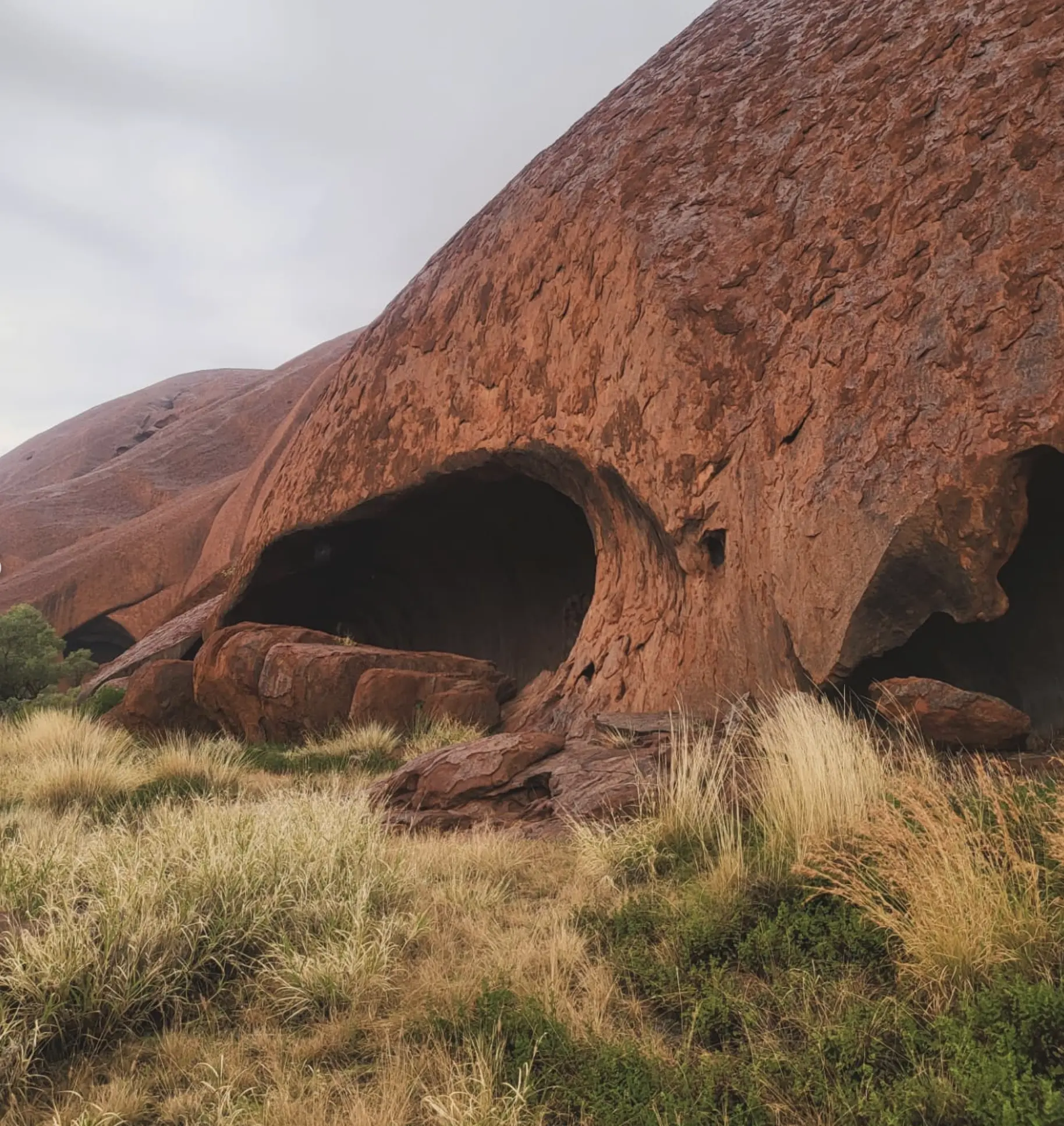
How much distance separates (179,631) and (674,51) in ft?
40.1

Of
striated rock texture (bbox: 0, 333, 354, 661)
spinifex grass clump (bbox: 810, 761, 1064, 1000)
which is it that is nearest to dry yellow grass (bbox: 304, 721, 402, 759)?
spinifex grass clump (bbox: 810, 761, 1064, 1000)

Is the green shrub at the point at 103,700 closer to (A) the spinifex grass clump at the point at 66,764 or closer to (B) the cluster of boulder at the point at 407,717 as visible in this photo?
(B) the cluster of boulder at the point at 407,717

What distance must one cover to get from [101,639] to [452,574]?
14777 millimetres

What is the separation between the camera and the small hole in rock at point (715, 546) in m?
6.66

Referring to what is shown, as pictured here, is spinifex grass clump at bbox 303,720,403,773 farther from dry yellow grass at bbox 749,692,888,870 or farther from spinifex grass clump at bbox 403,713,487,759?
dry yellow grass at bbox 749,692,888,870

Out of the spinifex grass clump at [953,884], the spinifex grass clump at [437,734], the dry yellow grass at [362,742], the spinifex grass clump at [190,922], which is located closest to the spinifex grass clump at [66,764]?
the dry yellow grass at [362,742]

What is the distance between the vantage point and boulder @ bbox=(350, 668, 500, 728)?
29.9 feet

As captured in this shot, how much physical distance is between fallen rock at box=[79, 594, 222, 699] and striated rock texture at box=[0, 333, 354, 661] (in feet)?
8.06

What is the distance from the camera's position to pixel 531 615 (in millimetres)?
12852

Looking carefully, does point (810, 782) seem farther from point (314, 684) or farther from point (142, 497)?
point (142, 497)

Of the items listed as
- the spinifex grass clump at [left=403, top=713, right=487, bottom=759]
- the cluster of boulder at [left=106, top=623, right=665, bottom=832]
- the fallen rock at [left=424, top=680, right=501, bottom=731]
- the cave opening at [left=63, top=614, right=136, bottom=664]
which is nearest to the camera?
the cluster of boulder at [left=106, top=623, right=665, bottom=832]

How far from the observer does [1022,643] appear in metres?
6.04

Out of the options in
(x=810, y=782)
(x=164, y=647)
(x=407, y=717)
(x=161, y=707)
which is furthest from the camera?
(x=164, y=647)

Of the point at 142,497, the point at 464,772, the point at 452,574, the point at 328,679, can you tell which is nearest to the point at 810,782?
the point at 464,772
